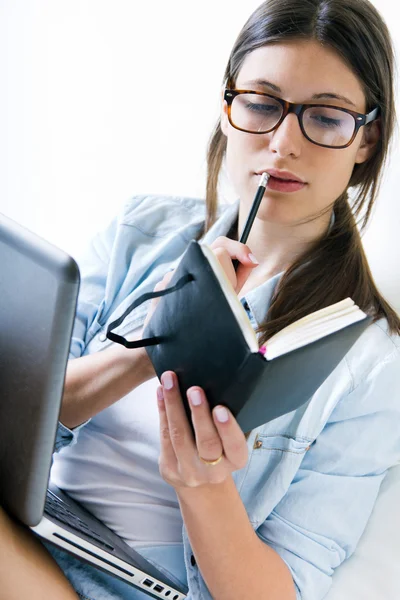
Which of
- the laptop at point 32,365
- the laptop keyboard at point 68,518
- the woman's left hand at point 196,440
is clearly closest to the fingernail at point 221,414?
the woman's left hand at point 196,440

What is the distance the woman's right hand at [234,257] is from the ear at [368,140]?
13.6 inches

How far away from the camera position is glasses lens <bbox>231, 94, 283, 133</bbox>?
1.15 metres

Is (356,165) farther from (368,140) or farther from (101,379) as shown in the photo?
(101,379)

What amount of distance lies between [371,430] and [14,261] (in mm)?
646

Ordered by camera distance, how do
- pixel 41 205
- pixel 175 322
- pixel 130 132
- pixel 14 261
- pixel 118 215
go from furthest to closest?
pixel 41 205
pixel 130 132
pixel 118 215
pixel 175 322
pixel 14 261

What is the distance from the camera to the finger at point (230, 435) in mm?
783

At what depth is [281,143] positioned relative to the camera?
1.12m

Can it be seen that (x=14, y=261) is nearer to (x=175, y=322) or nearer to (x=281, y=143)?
(x=175, y=322)

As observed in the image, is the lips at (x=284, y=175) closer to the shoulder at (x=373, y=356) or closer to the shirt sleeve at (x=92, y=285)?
the shoulder at (x=373, y=356)

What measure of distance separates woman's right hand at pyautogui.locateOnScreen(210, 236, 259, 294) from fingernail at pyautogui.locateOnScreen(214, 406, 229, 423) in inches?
8.3

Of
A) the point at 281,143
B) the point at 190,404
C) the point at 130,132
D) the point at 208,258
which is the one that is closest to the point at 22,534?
the point at 190,404

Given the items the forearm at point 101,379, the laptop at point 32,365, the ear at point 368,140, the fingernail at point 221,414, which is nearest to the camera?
the laptop at point 32,365

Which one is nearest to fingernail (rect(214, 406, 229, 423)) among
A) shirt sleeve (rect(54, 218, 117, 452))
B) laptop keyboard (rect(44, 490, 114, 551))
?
laptop keyboard (rect(44, 490, 114, 551))

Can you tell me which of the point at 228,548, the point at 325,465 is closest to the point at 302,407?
the point at 325,465
